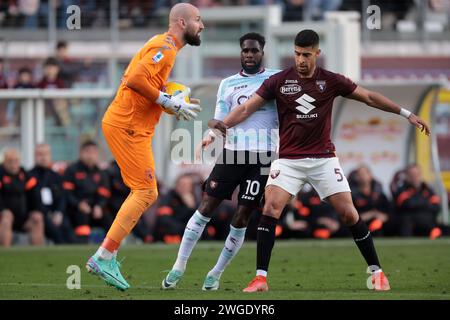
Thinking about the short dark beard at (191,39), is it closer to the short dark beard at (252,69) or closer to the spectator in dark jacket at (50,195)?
the short dark beard at (252,69)

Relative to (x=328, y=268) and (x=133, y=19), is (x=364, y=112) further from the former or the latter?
(x=328, y=268)

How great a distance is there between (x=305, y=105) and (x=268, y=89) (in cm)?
40

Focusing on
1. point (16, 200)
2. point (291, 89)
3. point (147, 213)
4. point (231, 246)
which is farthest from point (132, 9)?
point (291, 89)

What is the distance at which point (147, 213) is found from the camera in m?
22.6

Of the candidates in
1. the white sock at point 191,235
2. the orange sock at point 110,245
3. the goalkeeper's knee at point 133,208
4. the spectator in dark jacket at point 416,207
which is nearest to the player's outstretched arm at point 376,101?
the white sock at point 191,235

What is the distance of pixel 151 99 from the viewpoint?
11.6 meters

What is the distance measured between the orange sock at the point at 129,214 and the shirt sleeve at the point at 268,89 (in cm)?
144

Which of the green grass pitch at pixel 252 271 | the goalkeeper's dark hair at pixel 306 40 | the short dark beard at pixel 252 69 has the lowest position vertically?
the green grass pitch at pixel 252 271

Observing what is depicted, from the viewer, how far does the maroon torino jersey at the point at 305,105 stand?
38.5 ft

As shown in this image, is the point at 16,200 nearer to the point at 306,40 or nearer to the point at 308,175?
the point at 308,175

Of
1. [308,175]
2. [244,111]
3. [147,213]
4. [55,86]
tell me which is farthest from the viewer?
[55,86]

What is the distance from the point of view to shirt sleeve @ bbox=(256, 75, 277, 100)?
1182 centimetres
